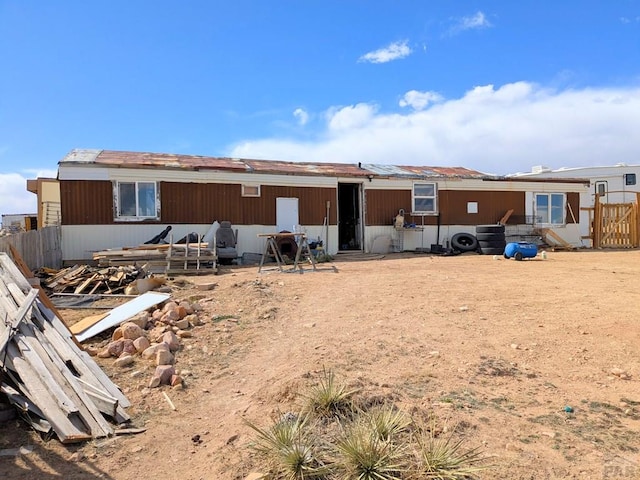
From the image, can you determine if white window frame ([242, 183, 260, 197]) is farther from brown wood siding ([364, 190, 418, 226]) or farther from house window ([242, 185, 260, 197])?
brown wood siding ([364, 190, 418, 226])

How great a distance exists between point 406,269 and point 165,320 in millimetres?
7002

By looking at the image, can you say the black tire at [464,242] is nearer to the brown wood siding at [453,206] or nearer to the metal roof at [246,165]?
the brown wood siding at [453,206]

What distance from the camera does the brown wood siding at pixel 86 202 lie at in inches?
524

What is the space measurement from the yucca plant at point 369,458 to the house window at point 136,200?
12549 millimetres

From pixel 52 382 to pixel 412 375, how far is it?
318 centimetres

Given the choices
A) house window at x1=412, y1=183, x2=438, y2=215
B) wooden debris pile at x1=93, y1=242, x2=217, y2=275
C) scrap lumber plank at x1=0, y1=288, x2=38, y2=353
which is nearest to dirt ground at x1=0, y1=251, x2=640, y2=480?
scrap lumber plank at x1=0, y1=288, x2=38, y2=353

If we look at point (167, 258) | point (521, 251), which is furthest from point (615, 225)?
point (167, 258)

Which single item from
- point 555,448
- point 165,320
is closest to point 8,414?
point 165,320

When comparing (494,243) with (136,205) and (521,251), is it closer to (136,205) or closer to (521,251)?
(521,251)

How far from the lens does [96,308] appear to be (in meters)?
8.20

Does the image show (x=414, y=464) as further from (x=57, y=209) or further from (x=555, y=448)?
(x=57, y=209)

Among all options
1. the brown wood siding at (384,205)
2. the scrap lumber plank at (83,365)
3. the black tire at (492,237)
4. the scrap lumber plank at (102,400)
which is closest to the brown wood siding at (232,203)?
the brown wood siding at (384,205)

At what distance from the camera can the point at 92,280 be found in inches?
385

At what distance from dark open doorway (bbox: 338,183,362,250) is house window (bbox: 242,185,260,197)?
3.90 m
